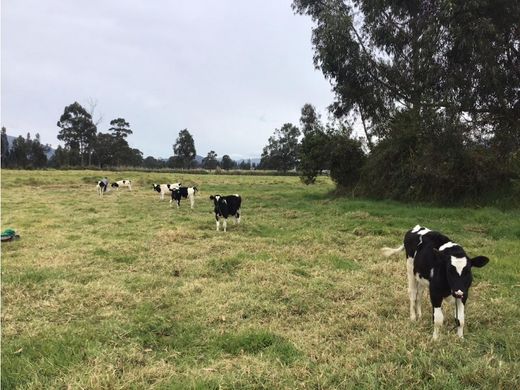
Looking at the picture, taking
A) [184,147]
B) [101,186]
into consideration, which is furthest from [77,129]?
[101,186]

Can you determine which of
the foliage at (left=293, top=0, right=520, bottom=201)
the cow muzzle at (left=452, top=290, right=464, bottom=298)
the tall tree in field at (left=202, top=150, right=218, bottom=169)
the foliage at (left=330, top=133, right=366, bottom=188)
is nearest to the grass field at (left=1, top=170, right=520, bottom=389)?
the cow muzzle at (left=452, top=290, right=464, bottom=298)

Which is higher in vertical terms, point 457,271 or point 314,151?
point 314,151

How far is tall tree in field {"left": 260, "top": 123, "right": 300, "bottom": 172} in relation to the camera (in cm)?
9594

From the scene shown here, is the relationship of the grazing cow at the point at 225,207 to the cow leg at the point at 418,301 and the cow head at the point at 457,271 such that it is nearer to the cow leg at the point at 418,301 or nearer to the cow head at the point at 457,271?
the cow leg at the point at 418,301

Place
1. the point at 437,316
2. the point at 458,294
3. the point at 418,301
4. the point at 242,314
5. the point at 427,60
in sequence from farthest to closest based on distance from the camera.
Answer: the point at 427,60 < the point at 242,314 < the point at 418,301 < the point at 437,316 < the point at 458,294

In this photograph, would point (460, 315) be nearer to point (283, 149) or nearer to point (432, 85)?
point (432, 85)

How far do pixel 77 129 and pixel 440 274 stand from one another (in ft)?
296

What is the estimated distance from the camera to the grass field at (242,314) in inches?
174

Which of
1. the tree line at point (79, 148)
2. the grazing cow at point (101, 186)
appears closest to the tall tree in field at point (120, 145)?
the tree line at point (79, 148)

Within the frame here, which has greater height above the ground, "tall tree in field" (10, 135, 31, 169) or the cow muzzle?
"tall tree in field" (10, 135, 31, 169)

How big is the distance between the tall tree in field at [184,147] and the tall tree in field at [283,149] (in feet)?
56.9

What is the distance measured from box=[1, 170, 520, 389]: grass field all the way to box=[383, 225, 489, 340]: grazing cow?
1.11ft

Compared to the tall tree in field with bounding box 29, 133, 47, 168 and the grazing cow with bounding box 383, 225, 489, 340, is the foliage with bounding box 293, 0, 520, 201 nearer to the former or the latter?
the grazing cow with bounding box 383, 225, 489, 340

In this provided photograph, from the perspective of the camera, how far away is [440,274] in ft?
17.1
